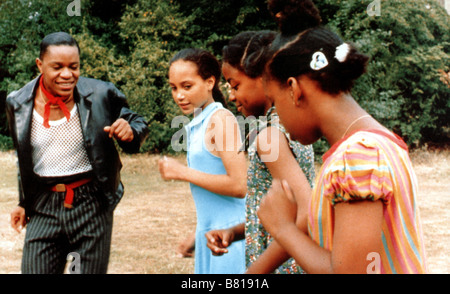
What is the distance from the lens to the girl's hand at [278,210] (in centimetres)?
184

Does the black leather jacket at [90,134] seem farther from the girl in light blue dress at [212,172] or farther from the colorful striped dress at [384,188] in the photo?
the colorful striped dress at [384,188]

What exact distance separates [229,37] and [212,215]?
11503mm

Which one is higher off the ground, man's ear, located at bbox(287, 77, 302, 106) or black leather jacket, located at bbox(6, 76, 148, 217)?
man's ear, located at bbox(287, 77, 302, 106)

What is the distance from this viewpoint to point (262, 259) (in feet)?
7.28

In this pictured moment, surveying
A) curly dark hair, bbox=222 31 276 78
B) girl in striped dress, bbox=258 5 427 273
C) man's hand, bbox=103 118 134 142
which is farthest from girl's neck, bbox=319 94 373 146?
man's hand, bbox=103 118 134 142

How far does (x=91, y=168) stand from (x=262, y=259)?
1.72 m

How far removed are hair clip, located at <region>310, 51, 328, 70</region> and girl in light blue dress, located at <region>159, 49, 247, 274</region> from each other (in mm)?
1343

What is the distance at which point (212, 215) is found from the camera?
3.22 meters

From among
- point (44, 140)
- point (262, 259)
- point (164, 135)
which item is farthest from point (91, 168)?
point (164, 135)

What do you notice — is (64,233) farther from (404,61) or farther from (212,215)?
(404,61)

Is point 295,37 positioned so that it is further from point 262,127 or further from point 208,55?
point 208,55

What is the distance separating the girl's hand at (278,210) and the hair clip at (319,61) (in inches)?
16.7

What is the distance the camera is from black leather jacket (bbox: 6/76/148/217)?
3.53 meters

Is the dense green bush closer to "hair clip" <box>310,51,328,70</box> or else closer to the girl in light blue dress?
the girl in light blue dress
